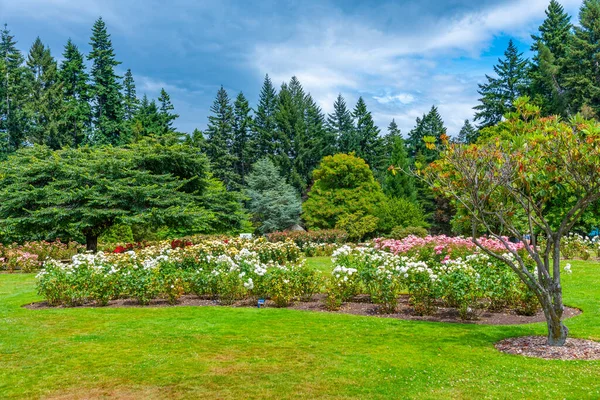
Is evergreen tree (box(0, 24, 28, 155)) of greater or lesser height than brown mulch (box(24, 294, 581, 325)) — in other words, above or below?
above

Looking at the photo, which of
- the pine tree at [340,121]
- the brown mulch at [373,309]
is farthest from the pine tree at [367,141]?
the brown mulch at [373,309]

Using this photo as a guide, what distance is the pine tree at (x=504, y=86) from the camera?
4069cm

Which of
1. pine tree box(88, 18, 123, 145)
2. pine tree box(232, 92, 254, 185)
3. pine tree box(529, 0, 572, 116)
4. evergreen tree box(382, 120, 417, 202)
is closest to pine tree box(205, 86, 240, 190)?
pine tree box(232, 92, 254, 185)

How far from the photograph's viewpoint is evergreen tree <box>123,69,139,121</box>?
4502cm

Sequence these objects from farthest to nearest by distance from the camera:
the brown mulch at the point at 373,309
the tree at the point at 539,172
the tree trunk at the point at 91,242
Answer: the tree trunk at the point at 91,242 < the brown mulch at the point at 373,309 < the tree at the point at 539,172

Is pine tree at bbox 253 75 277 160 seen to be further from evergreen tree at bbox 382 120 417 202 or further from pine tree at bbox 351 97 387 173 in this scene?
evergreen tree at bbox 382 120 417 202

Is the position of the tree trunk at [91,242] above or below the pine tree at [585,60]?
below

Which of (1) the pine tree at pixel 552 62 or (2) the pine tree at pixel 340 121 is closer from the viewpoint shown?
(1) the pine tree at pixel 552 62

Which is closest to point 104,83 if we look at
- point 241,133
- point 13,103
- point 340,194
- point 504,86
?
point 13,103

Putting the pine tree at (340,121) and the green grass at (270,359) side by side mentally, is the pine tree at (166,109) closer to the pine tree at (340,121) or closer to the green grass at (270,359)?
the pine tree at (340,121)

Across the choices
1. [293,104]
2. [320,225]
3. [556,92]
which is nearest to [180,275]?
[320,225]

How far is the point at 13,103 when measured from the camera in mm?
38844

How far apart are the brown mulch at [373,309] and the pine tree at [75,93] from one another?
106 feet

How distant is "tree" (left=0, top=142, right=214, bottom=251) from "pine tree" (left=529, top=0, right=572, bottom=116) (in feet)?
91.3
